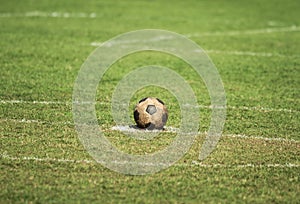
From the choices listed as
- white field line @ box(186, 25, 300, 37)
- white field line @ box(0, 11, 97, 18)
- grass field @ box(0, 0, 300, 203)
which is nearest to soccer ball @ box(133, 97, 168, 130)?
grass field @ box(0, 0, 300, 203)

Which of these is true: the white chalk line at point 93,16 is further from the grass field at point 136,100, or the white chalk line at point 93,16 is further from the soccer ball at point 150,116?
the soccer ball at point 150,116

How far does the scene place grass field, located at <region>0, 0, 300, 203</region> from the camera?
5547mm

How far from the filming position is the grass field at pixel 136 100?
5.55m

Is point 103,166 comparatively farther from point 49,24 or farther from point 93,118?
point 49,24

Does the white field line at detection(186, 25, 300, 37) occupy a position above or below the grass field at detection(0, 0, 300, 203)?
below

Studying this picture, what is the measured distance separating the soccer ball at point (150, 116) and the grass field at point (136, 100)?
Result: 0.21 meters

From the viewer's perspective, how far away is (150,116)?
702 centimetres

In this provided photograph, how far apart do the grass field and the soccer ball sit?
21cm

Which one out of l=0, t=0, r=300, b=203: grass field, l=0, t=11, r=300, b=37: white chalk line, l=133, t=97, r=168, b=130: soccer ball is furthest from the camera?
l=0, t=11, r=300, b=37: white chalk line

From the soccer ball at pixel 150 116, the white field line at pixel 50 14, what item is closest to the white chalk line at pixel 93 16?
the white field line at pixel 50 14

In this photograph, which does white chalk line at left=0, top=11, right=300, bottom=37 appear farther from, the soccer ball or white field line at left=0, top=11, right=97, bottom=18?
the soccer ball

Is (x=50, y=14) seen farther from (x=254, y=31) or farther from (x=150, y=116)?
(x=150, y=116)

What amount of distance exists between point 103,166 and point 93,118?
5.57 feet

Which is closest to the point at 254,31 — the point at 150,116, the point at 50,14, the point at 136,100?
the point at 50,14
